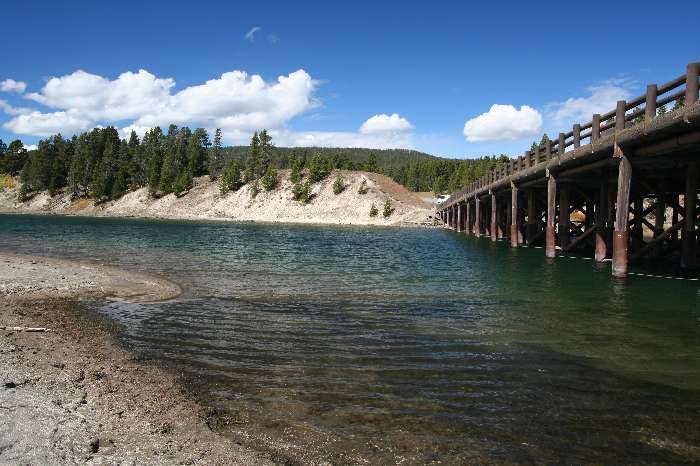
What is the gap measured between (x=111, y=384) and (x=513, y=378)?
6.30 metres

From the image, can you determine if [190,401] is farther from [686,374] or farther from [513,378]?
[686,374]

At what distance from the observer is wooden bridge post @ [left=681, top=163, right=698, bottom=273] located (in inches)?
801

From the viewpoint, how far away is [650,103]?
16.6 meters

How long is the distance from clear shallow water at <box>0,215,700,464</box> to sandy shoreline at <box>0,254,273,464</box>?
0.49 metres

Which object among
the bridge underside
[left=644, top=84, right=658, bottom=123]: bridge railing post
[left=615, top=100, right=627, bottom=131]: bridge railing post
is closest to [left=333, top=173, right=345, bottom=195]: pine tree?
the bridge underside

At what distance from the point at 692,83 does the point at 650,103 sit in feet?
6.32

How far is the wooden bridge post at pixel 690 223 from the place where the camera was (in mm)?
20344

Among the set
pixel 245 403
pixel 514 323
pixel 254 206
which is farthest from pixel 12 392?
pixel 254 206

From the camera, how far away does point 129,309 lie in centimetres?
1309

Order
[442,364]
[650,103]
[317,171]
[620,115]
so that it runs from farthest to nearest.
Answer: [317,171], [620,115], [650,103], [442,364]

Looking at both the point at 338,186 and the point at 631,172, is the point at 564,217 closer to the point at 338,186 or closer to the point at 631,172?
the point at 631,172

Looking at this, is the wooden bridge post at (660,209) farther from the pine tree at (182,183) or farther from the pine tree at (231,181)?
the pine tree at (182,183)

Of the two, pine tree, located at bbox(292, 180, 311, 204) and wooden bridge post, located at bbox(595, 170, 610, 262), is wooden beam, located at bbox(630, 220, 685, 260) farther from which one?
pine tree, located at bbox(292, 180, 311, 204)

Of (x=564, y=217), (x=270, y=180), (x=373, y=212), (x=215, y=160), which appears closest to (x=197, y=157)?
(x=215, y=160)
